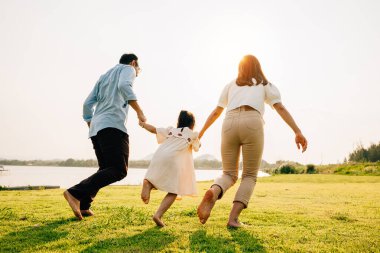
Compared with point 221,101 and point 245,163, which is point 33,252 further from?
point 221,101

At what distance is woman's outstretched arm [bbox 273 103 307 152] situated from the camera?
4.34m

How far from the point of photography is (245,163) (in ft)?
14.1

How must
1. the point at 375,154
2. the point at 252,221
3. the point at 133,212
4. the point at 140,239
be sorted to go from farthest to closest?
the point at 375,154, the point at 133,212, the point at 252,221, the point at 140,239

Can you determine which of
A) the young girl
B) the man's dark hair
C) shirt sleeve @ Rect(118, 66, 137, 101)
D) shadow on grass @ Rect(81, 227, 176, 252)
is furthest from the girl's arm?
shadow on grass @ Rect(81, 227, 176, 252)

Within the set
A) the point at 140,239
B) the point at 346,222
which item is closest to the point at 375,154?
the point at 346,222

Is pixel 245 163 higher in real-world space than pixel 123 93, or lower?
lower

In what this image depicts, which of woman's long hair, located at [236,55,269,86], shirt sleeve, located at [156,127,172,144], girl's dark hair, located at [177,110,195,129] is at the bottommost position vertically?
shirt sleeve, located at [156,127,172,144]

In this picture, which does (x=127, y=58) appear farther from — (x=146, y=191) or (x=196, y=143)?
(x=146, y=191)

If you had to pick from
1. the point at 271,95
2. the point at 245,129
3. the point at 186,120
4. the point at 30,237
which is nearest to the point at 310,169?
the point at 271,95

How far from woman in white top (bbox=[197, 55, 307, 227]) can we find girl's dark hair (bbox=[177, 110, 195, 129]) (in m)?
0.50

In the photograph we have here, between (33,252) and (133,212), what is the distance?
2232mm

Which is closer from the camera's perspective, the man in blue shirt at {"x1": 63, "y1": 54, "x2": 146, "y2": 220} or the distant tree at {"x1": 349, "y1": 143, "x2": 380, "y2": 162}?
the man in blue shirt at {"x1": 63, "y1": 54, "x2": 146, "y2": 220}

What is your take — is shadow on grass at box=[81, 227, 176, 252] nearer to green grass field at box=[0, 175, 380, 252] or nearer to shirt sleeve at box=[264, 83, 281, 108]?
green grass field at box=[0, 175, 380, 252]

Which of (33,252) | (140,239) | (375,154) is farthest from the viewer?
(375,154)
